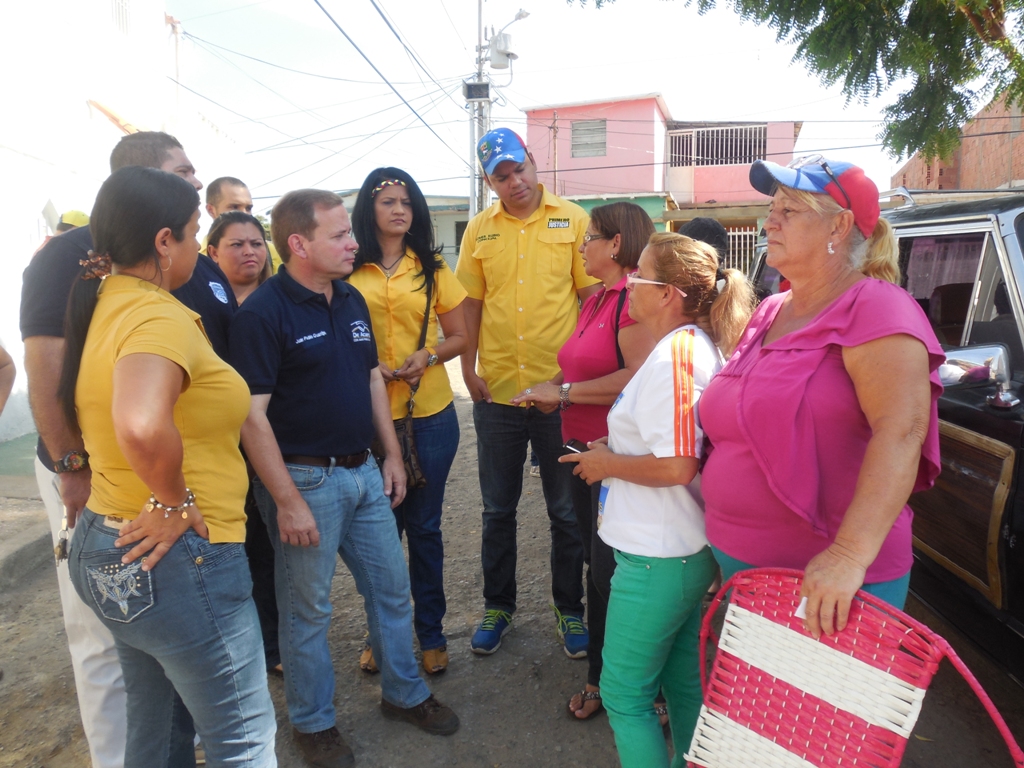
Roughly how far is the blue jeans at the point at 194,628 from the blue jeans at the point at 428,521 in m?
1.29

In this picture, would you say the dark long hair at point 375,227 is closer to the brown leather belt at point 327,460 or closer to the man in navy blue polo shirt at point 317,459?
the man in navy blue polo shirt at point 317,459

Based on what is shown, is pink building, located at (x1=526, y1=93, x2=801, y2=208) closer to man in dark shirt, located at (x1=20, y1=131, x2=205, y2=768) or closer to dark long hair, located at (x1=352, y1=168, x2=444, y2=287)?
dark long hair, located at (x1=352, y1=168, x2=444, y2=287)

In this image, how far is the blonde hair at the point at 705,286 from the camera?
2160 millimetres

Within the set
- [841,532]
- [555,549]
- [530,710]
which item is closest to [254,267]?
[555,549]

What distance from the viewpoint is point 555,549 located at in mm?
3402

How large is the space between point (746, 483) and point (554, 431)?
5.07 feet

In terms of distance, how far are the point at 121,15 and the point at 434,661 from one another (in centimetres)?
1081

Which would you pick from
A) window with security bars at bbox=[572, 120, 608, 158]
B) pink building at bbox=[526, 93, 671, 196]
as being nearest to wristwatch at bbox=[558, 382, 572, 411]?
pink building at bbox=[526, 93, 671, 196]

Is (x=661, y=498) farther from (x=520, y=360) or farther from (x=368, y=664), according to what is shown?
(x=368, y=664)

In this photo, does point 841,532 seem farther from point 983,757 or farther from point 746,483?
point 983,757

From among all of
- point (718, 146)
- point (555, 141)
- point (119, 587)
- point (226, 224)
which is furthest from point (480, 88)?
point (119, 587)

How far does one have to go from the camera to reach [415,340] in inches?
127

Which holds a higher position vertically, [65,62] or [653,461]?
[65,62]

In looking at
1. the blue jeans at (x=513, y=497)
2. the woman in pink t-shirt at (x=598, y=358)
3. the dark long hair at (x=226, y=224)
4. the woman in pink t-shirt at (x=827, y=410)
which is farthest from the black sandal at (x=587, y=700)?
the dark long hair at (x=226, y=224)
